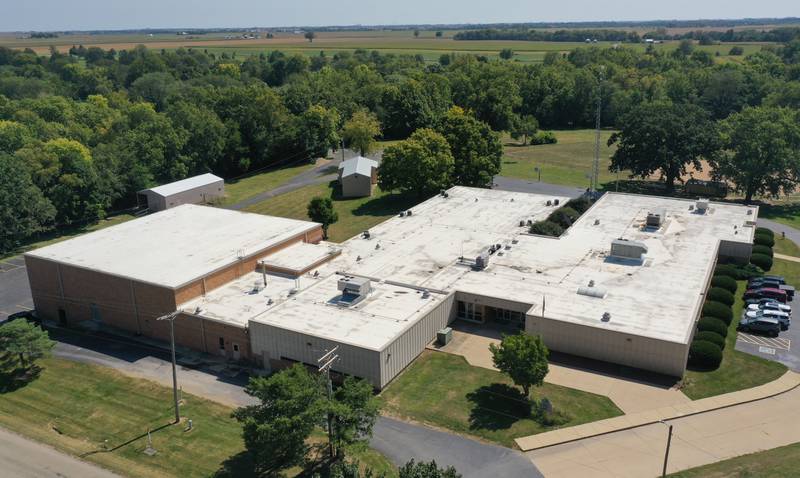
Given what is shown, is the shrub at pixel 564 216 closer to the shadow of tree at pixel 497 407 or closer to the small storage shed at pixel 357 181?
the small storage shed at pixel 357 181

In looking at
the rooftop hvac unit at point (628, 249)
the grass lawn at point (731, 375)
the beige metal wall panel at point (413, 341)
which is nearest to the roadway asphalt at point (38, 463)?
the beige metal wall panel at point (413, 341)

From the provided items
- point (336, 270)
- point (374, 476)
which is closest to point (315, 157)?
point (336, 270)

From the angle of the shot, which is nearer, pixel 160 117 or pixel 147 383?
pixel 147 383

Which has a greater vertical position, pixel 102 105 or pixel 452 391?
pixel 102 105

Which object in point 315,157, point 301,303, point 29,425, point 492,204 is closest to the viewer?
point 29,425

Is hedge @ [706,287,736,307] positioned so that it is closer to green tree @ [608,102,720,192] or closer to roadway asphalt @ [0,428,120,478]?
green tree @ [608,102,720,192]

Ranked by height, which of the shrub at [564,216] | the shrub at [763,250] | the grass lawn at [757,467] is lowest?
the grass lawn at [757,467]

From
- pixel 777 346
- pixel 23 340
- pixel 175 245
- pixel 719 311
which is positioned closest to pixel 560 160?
pixel 719 311

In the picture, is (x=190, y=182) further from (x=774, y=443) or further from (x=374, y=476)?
(x=774, y=443)
